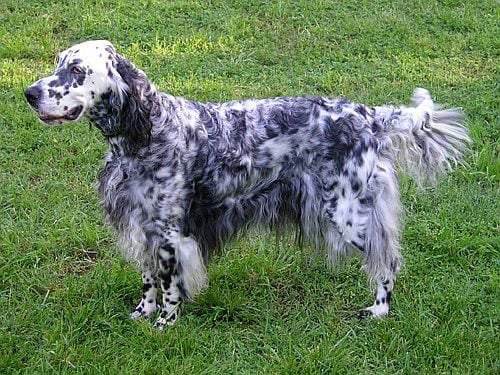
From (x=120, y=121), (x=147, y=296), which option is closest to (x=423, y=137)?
(x=120, y=121)

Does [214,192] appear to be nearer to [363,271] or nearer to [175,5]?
[363,271]

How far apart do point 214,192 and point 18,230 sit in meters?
1.58

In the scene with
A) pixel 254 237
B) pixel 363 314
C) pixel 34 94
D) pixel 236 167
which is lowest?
pixel 363 314

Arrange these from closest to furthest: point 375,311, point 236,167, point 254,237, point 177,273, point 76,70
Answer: point 76,70, point 236,167, point 177,273, point 375,311, point 254,237

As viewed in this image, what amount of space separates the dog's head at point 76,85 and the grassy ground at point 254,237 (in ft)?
3.79

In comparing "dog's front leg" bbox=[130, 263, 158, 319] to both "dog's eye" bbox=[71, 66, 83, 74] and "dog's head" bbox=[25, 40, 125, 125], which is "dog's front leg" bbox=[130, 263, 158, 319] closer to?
"dog's head" bbox=[25, 40, 125, 125]

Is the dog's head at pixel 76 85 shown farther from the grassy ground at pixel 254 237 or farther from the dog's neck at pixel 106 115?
the grassy ground at pixel 254 237

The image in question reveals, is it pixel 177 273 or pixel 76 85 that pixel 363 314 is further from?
pixel 76 85

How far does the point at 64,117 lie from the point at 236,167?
94 centimetres

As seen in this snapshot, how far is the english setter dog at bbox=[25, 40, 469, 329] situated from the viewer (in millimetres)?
3945

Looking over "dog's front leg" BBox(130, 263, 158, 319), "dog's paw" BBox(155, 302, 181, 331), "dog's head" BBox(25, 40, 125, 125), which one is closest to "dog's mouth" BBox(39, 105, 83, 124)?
"dog's head" BBox(25, 40, 125, 125)

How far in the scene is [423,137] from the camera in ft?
14.3

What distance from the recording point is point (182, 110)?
13.6ft

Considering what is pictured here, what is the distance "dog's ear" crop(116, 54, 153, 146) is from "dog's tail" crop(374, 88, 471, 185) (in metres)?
1.28
